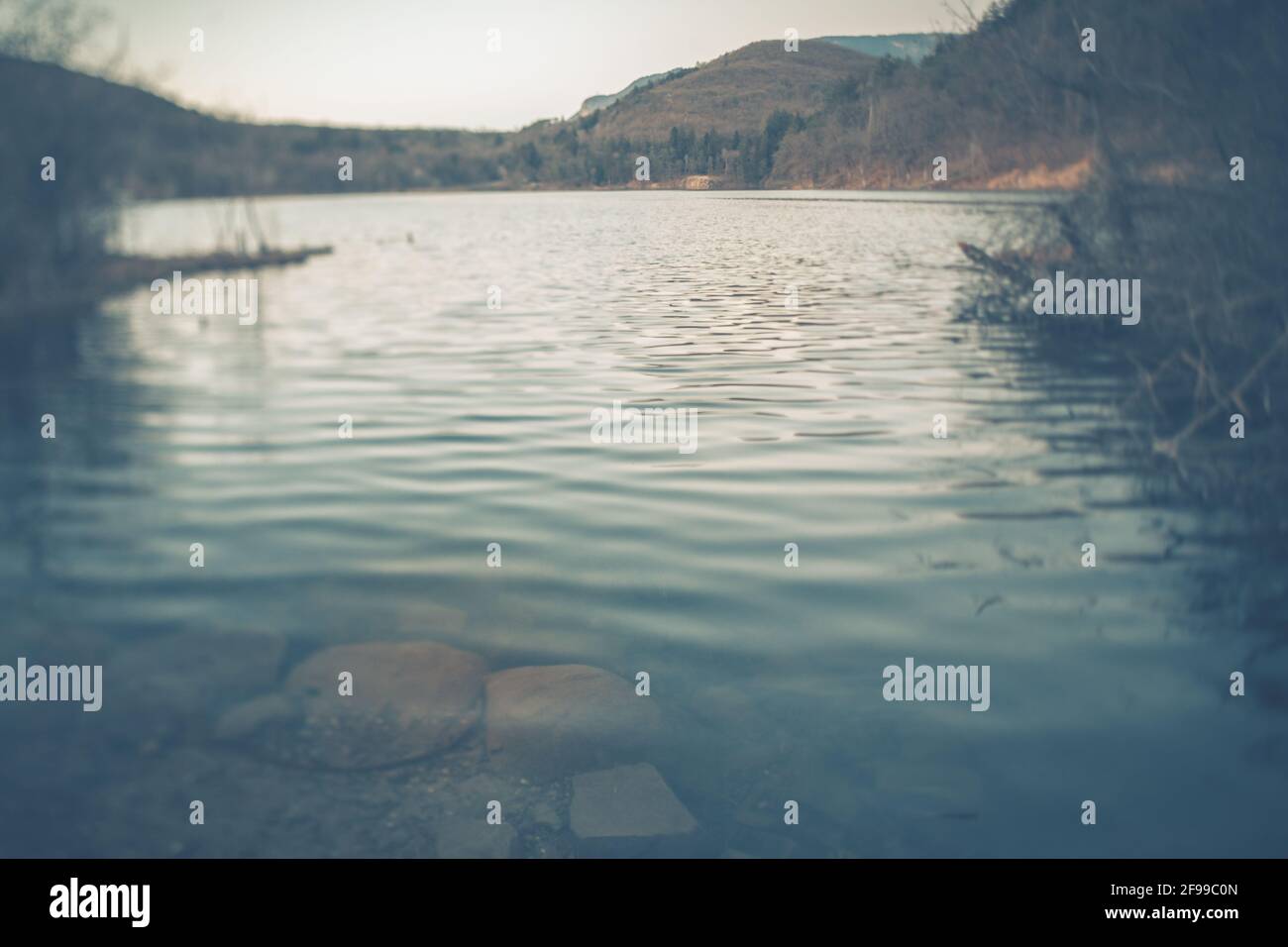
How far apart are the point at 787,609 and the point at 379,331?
17.4 m

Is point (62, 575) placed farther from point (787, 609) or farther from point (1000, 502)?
point (1000, 502)

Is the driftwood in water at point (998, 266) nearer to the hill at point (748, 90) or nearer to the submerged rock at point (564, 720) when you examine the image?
the submerged rock at point (564, 720)

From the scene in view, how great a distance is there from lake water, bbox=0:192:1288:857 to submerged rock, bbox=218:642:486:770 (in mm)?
193

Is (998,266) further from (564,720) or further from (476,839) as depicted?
(476,839)

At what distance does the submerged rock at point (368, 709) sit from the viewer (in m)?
5.67

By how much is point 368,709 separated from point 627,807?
1670 mm

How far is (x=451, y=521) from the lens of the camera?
9438 millimetres

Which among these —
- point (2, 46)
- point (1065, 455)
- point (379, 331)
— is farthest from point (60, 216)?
point (1065, 455)

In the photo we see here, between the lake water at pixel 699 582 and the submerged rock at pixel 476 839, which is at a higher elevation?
the lake water at pixel 699 582

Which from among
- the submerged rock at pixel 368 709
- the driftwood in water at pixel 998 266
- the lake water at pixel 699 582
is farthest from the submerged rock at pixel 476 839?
the driftwood in water at pixel 998 266

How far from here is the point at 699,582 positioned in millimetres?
7762

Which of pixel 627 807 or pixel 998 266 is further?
pixel 998 266

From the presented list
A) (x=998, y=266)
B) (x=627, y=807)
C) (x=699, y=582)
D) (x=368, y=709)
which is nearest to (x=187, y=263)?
(x=998, y=266)

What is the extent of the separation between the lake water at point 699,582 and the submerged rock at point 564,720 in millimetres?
189
